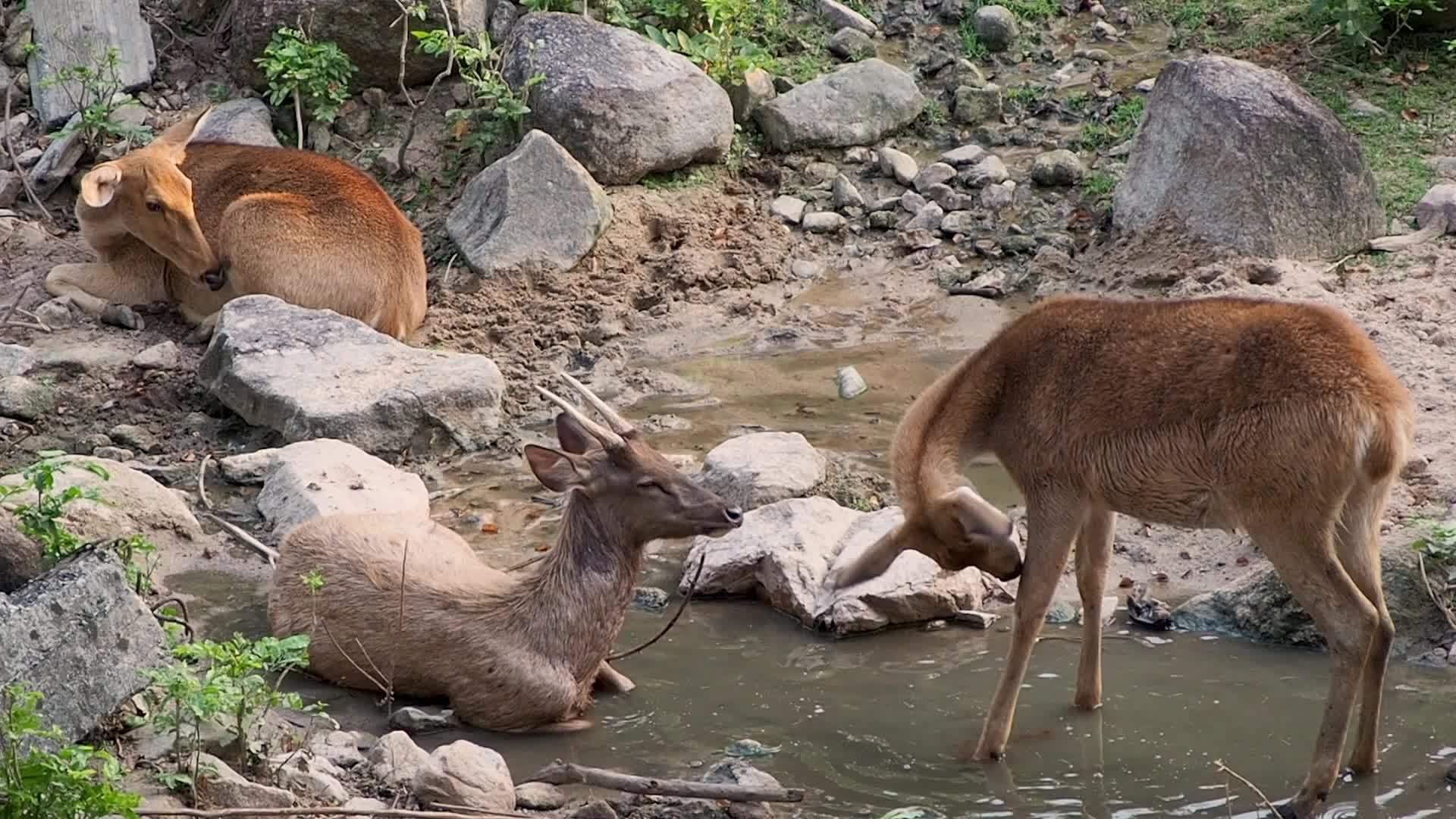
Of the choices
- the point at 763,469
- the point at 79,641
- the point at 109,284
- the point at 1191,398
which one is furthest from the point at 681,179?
the point at 79,641

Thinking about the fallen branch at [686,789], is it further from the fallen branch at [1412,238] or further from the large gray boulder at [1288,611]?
the fallen branch at [1412,238]

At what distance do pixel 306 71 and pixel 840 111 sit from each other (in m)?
3.66

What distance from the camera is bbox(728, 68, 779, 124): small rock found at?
42.0ft

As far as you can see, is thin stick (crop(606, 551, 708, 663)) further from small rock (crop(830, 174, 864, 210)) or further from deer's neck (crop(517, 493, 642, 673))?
small rock (crop(830, 174, 864, 210))

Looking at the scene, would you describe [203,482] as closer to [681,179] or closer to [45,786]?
[681,179]

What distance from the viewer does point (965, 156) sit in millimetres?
12516

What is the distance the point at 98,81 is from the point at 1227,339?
8.87 metres

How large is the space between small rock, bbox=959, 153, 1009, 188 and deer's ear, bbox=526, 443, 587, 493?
219 inches

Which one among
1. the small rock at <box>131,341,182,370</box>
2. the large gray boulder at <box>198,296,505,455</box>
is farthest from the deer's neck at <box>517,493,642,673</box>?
the small rock at <box>131,341,182,370</box>

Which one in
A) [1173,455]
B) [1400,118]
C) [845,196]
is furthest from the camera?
[845,196]

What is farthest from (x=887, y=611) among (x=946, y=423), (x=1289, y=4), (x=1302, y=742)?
(x=1289, y=4)

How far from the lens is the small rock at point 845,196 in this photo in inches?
484

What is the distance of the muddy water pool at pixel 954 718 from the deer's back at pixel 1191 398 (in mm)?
902

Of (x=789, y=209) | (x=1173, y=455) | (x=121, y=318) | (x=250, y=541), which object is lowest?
(x=121, y=318)
